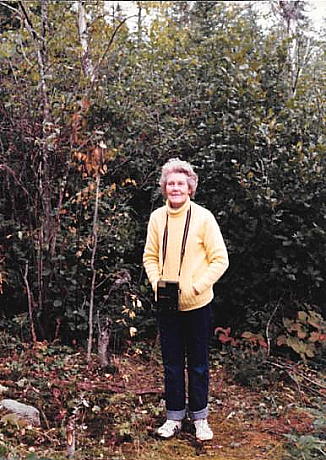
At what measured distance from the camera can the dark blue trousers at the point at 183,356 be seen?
385 cm

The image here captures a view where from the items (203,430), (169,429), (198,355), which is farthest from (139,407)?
(198,355)

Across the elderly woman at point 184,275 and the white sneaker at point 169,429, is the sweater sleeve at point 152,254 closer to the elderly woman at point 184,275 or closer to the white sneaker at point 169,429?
the elderly woman at point 184,275

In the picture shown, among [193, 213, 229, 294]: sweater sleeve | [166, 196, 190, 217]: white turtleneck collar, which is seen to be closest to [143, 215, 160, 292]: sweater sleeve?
[166, 196, 190, 217]: white turtleneck collar

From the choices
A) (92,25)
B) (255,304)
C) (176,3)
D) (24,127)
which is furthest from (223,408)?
(176,3)

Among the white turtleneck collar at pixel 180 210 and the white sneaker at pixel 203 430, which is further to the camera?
the white sneaker at pixel 203 430

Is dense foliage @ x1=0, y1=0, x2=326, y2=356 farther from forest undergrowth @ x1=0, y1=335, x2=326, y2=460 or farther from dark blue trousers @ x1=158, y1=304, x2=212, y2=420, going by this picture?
dark blue trousers @ x1=158, y1=304, x2=212, y2=420

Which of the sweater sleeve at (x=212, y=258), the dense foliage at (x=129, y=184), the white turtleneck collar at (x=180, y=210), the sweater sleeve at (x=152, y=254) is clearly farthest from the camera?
the dense foliage at (x=129, y=184)

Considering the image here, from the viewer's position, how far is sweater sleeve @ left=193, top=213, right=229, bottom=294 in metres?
3.68

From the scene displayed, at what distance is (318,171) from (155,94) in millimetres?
2078

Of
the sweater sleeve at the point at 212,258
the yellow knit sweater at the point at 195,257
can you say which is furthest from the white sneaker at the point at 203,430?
the sweater sleeve at the point at 212,258

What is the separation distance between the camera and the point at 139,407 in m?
4.39

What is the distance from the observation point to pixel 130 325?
5.76 metres

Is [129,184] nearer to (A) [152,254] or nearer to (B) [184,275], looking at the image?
(A) [152,254]

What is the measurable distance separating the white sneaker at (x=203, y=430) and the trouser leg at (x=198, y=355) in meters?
0.03
